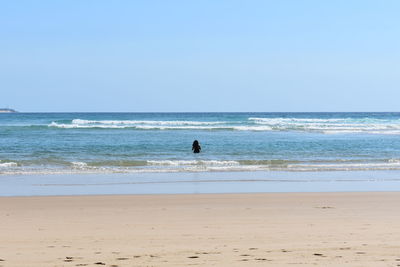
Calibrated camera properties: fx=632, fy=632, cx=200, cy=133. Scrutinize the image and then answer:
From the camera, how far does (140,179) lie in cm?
1666

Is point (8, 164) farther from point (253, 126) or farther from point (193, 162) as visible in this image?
point (253, 126)

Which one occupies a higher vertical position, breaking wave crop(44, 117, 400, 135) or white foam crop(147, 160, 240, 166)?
breaking wave crop(44, 117, 400, 135)

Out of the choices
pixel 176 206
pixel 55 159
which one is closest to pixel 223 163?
pixel 55 159

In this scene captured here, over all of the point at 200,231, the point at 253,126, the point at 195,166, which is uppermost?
the point at 253,126

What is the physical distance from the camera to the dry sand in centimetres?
661

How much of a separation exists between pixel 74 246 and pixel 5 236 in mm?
1160

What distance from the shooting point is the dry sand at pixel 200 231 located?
6.61m

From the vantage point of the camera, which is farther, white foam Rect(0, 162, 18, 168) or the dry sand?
white foam Rect(0, 162, 18, 168)

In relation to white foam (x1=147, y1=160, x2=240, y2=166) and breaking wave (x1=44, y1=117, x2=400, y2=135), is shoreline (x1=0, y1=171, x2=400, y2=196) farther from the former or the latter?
breaking wave (x1=44, y1=117, x2=400, y2=135)

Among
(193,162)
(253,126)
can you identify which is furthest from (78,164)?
(253,126)

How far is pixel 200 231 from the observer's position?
8.32m

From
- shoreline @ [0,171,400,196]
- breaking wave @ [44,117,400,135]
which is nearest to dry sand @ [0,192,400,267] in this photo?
shoreline @ [0,171,400,196]

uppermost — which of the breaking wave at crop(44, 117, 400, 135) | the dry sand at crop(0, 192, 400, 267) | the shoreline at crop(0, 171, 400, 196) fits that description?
the breaking wave at crop(44, 117, 400, 135)

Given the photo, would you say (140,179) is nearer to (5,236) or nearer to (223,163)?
(223,163)
